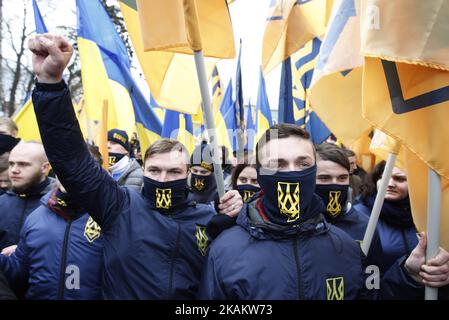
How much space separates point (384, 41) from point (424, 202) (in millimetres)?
836

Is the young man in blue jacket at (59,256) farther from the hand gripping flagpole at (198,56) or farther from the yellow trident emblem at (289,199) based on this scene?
the yellow trident emblem at (289,199)

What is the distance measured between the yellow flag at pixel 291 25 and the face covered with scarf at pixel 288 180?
226 cm

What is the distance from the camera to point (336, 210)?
3186 mm

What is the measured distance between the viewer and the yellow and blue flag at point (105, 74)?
4340 mm

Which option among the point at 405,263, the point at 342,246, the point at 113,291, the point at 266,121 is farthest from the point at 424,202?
the point at 266,121

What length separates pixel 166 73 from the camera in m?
3.44

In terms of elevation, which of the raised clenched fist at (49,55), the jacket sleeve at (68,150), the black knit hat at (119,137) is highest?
the raised clenched fist at (49,55)

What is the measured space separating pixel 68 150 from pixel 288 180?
3.29ft

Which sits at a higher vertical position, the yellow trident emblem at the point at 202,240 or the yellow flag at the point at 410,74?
the yellow flag at the point at 410,74

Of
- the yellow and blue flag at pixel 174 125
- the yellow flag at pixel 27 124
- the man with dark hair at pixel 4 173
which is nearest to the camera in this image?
the man with dark hair at pixel 4 173

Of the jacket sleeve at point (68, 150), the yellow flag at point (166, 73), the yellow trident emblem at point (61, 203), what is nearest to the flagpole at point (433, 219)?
the jacket sleeve at point (68, 150)

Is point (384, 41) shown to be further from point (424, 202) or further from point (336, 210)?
point (336, 210)

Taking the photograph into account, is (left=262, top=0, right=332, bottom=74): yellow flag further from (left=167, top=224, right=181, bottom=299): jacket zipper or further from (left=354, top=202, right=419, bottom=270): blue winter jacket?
(left=167, top=224, right=181, bottom=299): jacket zipper

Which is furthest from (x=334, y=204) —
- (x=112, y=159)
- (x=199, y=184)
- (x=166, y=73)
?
(x=112, y=159)
